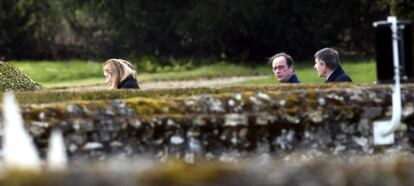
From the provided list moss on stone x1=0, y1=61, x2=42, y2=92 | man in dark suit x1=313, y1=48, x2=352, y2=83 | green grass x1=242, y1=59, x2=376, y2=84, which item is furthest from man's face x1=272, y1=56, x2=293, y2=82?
green grass x1=242, y1=59, x2=376, y2=84

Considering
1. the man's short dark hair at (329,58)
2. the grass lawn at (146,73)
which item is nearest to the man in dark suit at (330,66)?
the man's short dark hair at (329,58)

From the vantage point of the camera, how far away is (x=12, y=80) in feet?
35.6

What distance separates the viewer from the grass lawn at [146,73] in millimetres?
32688

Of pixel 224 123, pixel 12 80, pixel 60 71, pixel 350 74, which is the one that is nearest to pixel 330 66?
pixel 12 80

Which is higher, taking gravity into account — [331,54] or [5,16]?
[5,16]

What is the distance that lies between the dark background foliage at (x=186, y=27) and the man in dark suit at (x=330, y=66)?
26.7 meters

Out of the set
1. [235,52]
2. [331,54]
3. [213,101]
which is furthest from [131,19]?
[213,101]

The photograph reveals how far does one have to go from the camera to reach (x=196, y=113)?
627 centimetres

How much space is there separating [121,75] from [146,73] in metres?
27.2

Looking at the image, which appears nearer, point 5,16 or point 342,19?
point 342,19

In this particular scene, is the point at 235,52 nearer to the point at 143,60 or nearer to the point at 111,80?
the point at 143,60

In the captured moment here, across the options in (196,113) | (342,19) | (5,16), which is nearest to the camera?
(196,113)

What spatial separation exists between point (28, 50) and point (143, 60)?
24.8ft

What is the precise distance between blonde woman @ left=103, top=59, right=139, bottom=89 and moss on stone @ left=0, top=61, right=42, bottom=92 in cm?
96
